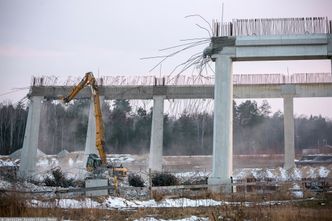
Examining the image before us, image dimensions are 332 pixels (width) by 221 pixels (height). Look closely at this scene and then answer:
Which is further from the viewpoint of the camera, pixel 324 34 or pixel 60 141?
pixel 60 141

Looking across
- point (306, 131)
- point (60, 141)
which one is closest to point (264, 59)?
point (60, 141)

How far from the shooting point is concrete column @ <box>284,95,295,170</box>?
32375mm

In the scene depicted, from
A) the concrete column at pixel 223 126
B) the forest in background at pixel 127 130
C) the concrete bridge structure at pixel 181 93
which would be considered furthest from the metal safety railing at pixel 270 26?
the forest in background at pixel 127 130

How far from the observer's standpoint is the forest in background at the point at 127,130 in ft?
204

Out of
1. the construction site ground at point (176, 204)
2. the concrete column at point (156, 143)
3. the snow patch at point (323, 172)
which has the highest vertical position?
the concrete column at point (156, 143)

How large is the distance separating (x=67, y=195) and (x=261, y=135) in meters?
56.2

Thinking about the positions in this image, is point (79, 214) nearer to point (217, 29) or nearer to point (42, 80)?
point (217, 29)

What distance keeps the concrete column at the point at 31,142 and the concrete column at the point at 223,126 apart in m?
18.2

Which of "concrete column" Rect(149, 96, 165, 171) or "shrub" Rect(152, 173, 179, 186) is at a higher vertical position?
"concrete column" Rect(149, 96, 165, 171)

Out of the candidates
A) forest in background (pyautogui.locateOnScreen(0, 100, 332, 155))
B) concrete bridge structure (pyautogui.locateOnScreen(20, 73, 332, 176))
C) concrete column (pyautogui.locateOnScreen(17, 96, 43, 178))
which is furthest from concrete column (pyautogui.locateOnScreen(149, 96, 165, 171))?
forest in background (pyautogui.locateOnScreen(0, 100, 332, 155))

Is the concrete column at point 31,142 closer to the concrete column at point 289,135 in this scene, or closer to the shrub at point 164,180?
the shrub at point 164,180

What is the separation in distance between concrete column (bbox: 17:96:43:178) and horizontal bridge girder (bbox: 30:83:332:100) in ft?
3.43

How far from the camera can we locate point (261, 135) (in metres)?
71.6

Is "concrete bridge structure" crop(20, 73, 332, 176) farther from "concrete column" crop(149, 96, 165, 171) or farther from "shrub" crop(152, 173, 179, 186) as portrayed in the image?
"shrub" crop(152, 173, 179, 186)
